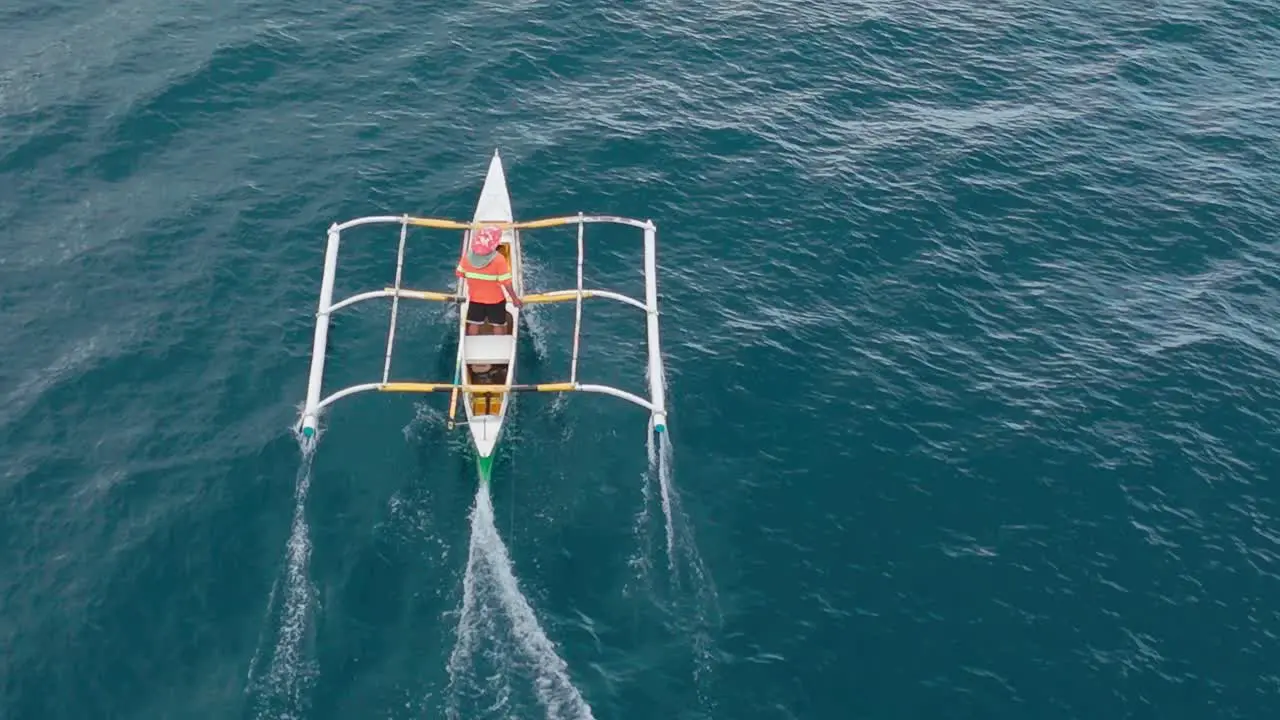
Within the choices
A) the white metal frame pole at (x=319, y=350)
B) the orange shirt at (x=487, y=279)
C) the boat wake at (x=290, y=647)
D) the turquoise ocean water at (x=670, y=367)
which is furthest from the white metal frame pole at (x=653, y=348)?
the boat wake at (x=290, y=647)

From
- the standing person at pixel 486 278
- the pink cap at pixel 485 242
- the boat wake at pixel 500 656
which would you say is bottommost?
the boat wake at pixel 500 656

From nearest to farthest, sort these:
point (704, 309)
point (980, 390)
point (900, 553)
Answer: point (900, 553) → point (980, 390) → point (704, 309)

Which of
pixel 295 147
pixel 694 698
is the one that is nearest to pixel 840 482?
pixel 694 698

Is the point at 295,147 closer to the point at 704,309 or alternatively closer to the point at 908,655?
the point at 704,309

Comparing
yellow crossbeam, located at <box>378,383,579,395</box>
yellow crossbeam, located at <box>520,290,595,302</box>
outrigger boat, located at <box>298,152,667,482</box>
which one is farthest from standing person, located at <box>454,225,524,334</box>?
yellow crossbeam, located at <box>378,383,579,395</box>

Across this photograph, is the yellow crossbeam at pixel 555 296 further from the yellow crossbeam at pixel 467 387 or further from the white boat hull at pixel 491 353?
the yellow crossbeam at pixel 467 387

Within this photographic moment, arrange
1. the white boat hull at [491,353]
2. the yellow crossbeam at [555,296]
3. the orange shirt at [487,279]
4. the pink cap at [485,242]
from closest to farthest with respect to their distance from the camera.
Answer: the white boat hull at [491,353]
the pink cap at [485,242]
the orange shirt at [487,279]
the yellow crossbeam at [555,296]
